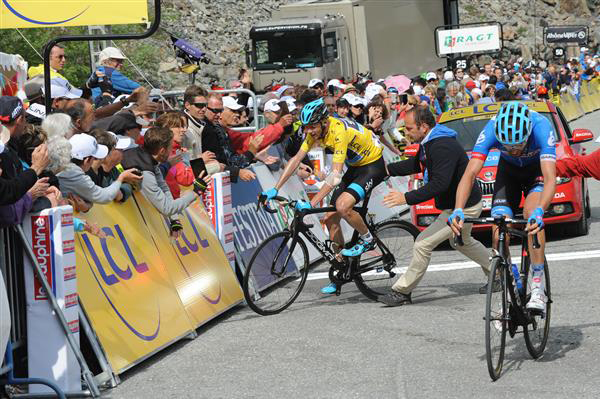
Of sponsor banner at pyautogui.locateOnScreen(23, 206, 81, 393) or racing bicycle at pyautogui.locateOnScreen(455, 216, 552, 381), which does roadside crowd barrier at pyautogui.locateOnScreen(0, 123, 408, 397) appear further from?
racing bicycle at pyautogui.locateOnScreen(455, 216, 552, 381)

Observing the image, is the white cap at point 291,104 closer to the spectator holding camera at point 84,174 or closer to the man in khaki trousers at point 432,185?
the man in khaki trousers at point 432,185

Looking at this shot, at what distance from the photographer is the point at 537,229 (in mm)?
7301

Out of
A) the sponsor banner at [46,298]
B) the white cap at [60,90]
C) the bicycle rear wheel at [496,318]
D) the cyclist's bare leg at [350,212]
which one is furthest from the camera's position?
the cyclist's bare leg at [350,212]

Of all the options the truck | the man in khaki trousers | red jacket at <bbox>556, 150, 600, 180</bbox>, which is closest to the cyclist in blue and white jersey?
red jacket at <bbox>556, 150, 600, 180</bbox>

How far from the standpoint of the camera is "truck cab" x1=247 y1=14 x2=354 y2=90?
106 feet

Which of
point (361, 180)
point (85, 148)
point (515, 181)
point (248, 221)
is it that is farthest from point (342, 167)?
point (85, 148)

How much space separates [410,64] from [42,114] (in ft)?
102

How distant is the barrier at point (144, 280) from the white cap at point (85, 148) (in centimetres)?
44

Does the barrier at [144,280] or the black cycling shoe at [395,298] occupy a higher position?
the barrier at [144,280]

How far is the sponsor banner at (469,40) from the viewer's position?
42312mm

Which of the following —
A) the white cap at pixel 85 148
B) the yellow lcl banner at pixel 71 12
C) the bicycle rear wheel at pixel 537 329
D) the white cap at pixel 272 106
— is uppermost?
the yellow lcl banner at pixel 71 12

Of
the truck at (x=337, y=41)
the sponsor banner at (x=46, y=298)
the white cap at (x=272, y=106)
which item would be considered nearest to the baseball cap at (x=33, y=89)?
the white cap at (x=272, y=106)

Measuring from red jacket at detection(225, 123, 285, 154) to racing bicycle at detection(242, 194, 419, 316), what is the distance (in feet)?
6.98

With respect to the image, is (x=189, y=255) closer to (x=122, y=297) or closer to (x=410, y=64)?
(x=122, y=297)
